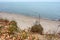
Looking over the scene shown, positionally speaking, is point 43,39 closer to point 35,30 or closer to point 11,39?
point 11,39

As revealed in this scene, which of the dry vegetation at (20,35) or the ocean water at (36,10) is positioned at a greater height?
the dry vegetation at (20,35)

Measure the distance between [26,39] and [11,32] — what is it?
136 cm

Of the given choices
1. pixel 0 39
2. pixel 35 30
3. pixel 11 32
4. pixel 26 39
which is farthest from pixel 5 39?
pixel 35 30

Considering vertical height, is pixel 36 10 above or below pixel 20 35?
below

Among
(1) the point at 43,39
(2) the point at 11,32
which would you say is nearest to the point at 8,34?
(2) the point at 11,32

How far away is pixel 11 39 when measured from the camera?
25.3 feet

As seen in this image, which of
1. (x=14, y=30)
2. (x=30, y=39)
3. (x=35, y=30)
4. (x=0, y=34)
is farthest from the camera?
(x=35, y=30)

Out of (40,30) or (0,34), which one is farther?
(40,30)

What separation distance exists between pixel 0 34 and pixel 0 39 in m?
0.89

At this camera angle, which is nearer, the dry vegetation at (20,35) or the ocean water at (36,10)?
the dry vegetation at (20,35)

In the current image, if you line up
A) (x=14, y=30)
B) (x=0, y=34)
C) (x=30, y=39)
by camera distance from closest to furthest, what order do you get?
(x=30, y=39), (x=0, y=34), (x=14, y=30)

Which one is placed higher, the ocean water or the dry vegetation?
the dry vegetation

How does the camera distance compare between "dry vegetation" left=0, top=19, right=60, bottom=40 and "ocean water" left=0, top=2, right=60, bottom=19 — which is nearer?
"dry vegetation" left=0, top=19, right=60, bottom=40

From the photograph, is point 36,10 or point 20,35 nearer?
point 20,35
